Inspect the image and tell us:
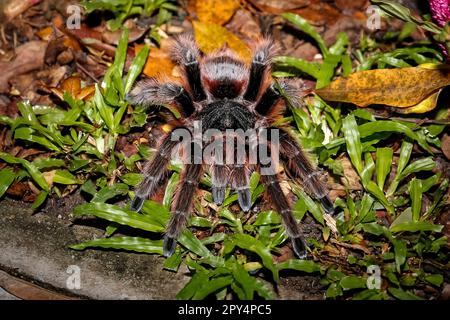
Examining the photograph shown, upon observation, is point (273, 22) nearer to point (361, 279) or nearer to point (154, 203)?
point (154, 203)

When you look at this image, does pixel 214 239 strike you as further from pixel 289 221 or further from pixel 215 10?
pixel 215 10

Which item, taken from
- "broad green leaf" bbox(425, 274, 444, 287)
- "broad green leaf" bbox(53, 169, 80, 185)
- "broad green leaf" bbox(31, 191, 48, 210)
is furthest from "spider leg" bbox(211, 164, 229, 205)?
"broad green leaf" bbox(425, 274, 444, 287)

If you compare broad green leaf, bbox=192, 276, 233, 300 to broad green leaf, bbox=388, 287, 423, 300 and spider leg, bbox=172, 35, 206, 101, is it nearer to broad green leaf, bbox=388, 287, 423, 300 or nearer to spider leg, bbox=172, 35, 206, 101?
broad green leaf, bbox=388, 287, 423, 300

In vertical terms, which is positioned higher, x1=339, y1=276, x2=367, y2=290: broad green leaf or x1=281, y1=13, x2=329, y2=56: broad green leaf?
x1=281, y1=13, x2=329, y2=56: broad green leaf

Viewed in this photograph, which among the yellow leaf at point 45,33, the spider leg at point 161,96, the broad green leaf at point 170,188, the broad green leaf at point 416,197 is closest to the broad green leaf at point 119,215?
the broad green leaf at point 170,188

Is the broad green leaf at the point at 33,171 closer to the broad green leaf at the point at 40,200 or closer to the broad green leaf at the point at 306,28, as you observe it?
the broad green leaf at the point at 40,200

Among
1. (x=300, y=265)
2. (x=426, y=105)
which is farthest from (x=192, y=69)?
(x=426, y=105)
